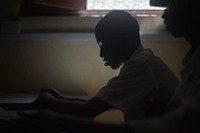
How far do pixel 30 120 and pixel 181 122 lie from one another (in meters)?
0.38

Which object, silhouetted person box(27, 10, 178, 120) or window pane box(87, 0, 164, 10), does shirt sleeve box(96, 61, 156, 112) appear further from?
window pane box(87, 0, 164, 10)

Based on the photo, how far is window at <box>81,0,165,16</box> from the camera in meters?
2.16

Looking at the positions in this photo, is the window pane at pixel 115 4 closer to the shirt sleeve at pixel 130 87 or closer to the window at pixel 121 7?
the window at pixel 121 7

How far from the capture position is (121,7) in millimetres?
2195

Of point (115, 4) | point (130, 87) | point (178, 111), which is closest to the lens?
point (178, 111)

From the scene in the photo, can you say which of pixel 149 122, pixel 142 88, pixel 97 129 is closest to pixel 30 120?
pixel 97 129

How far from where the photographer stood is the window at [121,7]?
7.07 ft

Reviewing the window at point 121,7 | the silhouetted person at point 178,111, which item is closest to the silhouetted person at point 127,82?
the silhouetted person at point 178,111

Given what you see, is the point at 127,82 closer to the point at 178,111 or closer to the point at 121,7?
the point at 178,111

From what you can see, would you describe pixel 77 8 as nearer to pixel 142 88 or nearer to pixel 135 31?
pixel 135 31

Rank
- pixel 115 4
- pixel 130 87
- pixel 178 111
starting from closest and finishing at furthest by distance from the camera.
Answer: pixel 178 111 → pixel 130 87 → pixel 115 4

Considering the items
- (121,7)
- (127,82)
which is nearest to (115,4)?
(121,7)

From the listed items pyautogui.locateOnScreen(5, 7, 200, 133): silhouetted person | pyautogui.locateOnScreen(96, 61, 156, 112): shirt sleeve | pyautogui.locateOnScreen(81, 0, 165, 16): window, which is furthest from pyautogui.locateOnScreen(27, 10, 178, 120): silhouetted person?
pyautogui.locateOnScreen(81, 0, 165, 16): window

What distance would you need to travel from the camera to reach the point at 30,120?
903mm
